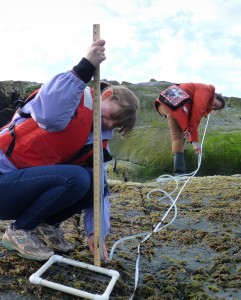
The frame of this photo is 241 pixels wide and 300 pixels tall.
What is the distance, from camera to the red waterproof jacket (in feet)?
33.9

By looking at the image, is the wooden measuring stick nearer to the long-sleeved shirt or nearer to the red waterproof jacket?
the long-sleeved shirt

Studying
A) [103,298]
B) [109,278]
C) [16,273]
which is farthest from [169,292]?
[16,273]

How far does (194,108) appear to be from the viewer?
10.5 m

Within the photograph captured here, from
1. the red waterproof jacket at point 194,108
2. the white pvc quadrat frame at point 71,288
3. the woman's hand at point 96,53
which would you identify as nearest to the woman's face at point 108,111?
the woman's hand at point 96,53

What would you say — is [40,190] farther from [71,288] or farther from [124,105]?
[124,105]

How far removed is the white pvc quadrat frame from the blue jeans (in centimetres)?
46

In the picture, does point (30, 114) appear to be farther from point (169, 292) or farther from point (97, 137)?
point (169, 292)

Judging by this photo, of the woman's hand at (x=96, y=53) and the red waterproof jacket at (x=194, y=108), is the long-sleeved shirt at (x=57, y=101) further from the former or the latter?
the red waterproof jacket at (x=194, y=108)

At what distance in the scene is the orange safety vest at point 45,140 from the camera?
12.5ft

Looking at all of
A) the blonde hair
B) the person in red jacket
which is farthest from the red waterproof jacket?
the blonde hair

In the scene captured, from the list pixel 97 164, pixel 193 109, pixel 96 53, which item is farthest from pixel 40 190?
pixel 193 109

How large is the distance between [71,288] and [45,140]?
1.42m

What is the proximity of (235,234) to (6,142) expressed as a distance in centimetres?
345

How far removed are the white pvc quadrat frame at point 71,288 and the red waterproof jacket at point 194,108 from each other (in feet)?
23.6
